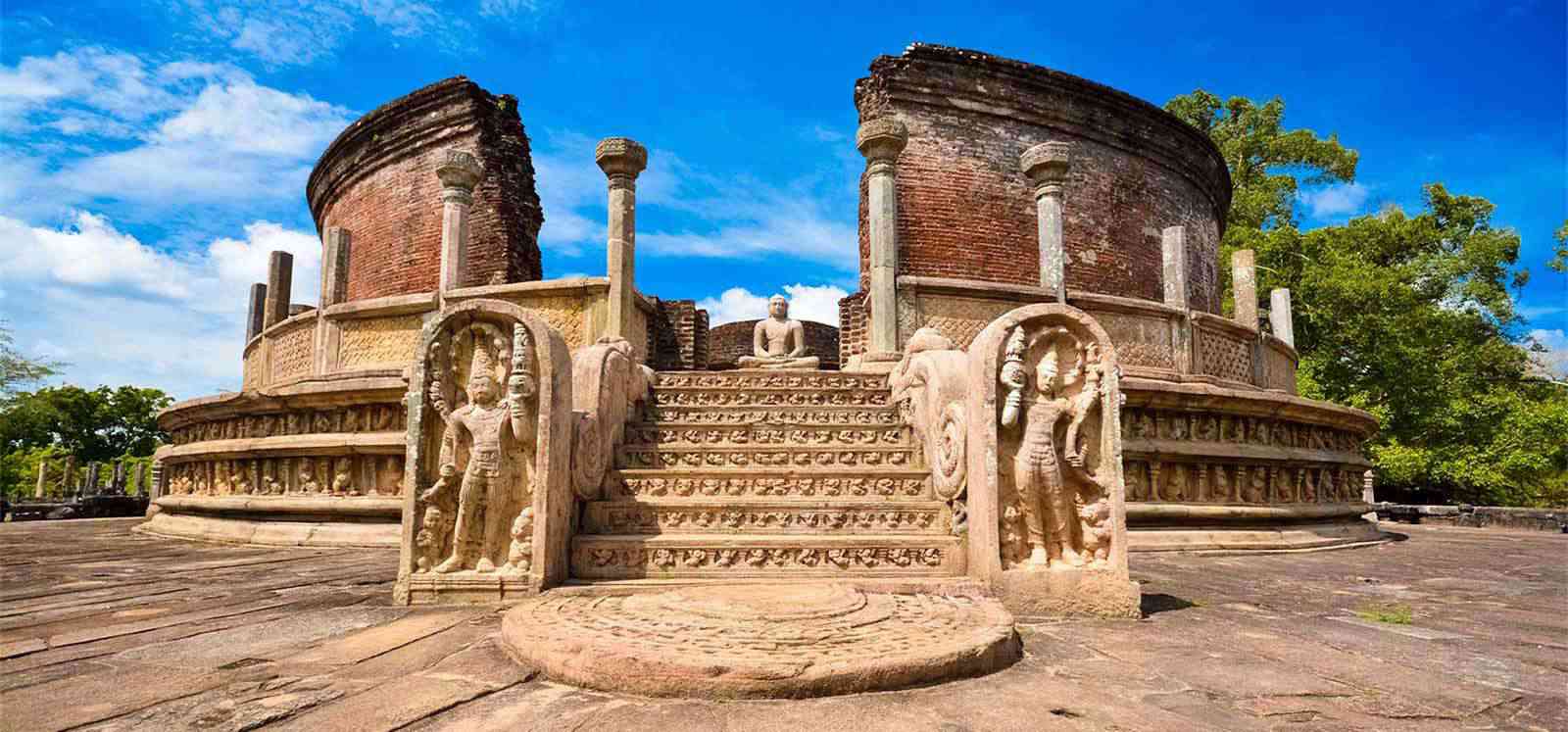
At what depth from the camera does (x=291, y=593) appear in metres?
4.38

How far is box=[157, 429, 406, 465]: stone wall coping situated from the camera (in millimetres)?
7539

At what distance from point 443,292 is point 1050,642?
7.17m

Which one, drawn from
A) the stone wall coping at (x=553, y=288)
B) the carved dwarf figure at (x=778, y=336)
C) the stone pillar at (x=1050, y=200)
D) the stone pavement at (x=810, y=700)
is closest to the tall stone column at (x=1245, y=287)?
the stone pillar at (x=1050, y=200)

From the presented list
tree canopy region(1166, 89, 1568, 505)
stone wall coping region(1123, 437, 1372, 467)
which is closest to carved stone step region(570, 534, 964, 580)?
stone wall coping region(1123, 437, 1372, 467)

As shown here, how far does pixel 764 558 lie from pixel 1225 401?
17.9 ft

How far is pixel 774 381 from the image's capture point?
22.6 feet

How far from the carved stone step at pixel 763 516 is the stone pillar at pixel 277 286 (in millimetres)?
9822

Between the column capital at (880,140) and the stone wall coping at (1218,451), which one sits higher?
the column capital at (880,140)

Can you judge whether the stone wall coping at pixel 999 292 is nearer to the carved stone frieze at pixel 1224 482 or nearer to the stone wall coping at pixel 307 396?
the carved stone frieze at pixel 1224 482

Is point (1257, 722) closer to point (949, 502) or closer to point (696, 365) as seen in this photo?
point (949, 502)

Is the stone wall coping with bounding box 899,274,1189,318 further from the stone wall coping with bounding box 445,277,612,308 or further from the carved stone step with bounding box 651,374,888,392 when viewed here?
the stone wall coping with bounding box 445,277,612,308

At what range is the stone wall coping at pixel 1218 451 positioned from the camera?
7.20 metres

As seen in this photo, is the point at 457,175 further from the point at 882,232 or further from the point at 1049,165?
the point at 1049,165

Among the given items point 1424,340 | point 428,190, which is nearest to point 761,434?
point 428,190
